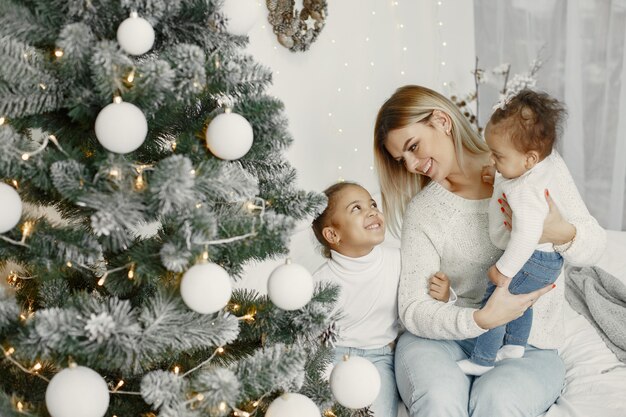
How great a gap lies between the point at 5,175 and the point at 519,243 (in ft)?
3.92

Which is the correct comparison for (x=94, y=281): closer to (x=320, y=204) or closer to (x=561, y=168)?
(x=320, y=204)

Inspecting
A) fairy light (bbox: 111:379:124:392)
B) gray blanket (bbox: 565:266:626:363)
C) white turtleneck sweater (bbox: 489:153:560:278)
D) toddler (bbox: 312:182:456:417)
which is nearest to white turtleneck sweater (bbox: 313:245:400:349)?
toddler (bbox: 312:182:456:417)

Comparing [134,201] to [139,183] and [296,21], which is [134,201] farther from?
[296,21]

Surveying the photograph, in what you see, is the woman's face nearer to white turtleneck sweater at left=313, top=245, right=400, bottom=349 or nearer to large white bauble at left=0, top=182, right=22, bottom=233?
white turtleneck sweater at left=313, top=245, right=400, bottom=349

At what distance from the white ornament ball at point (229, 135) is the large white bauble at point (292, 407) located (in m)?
0.40

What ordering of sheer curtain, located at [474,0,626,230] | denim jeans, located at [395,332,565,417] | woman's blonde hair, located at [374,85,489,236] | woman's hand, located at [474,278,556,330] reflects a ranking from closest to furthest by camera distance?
1. denim jeans, located at [395,332,565,417]
2. woman's hand, located at [474,278,556,330]
3. woman's blonde hair, located at [374,85,489,236]
4. sheer curtain, located at [474,0,626,230]

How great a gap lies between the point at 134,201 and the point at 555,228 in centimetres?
117

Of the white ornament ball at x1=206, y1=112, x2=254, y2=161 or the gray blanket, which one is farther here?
the gray blanket

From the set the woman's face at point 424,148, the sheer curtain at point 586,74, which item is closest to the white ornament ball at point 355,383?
the woman's face at point 424,148

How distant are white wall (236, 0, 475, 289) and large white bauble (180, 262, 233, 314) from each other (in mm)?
1132

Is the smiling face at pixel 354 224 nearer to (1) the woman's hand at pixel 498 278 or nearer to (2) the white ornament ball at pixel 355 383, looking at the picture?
(1) the woman's hand at pixel 498 278

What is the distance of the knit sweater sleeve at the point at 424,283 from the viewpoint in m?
1.77

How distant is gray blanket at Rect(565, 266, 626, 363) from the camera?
6.73 feet

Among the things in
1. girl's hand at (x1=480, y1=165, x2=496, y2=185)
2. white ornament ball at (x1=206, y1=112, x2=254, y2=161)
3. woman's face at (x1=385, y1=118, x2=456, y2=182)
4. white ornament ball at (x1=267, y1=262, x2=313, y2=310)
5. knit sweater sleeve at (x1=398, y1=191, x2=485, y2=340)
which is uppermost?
white ornament ball at (x1=206, y1=112, x2=254, y2=161)
